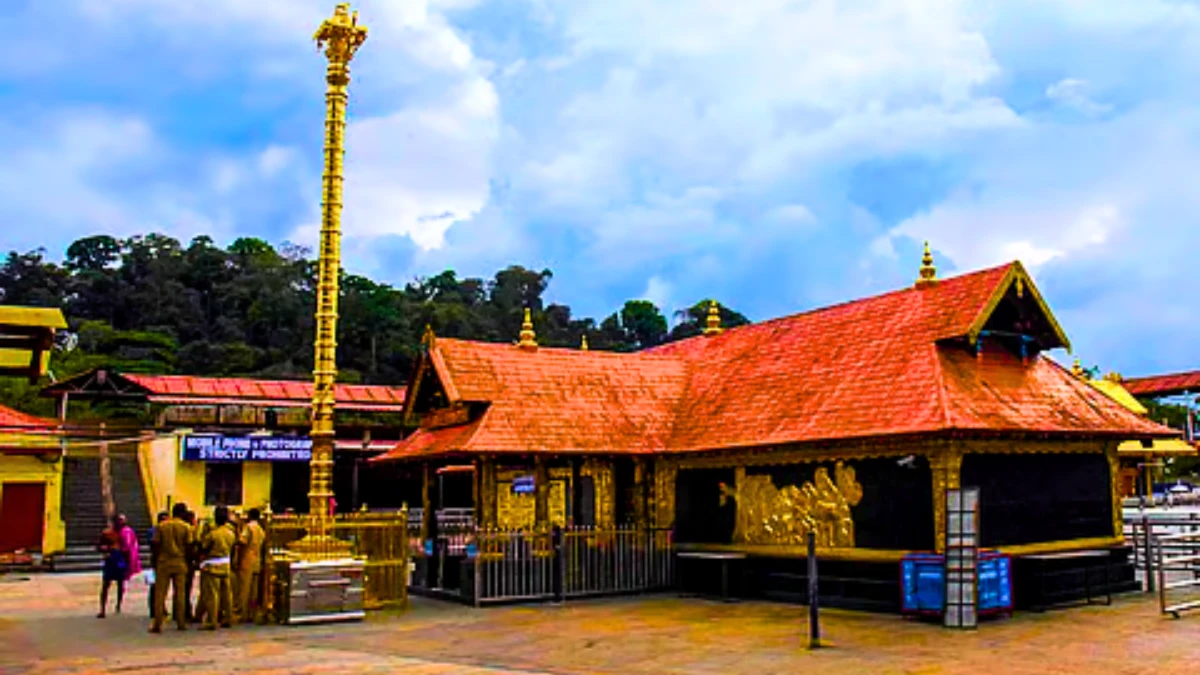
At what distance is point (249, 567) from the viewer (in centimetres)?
1472

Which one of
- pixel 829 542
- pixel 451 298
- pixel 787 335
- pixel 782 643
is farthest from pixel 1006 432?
pixel 451 298

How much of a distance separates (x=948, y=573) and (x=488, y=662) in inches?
242

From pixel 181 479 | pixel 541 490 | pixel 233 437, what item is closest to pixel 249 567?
pixel 541 490

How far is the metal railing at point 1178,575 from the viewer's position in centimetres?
1359

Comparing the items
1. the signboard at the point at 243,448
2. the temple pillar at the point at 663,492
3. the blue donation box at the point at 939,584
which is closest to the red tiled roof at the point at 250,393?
the signboard at the point at 243,448

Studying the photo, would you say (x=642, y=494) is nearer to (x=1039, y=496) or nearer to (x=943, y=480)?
(x=943, y=480)

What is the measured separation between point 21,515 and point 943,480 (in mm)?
22117

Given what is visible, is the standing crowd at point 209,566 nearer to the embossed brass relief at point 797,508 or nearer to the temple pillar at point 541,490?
the temple pillar at point 541,490

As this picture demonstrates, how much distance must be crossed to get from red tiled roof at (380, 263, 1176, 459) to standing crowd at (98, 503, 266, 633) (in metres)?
3.63

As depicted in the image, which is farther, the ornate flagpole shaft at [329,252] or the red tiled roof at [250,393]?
the red tiled roof at [250,393]

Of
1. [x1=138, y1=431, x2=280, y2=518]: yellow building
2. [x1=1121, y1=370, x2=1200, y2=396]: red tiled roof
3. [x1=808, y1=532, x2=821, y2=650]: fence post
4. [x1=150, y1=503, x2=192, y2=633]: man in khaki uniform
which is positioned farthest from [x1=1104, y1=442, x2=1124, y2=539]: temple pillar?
[x1=1121, y1=370, x2=1200, y2=396]: red tiled roof

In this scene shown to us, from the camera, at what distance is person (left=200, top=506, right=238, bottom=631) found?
14172mm

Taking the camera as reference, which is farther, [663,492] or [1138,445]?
[1138,445]

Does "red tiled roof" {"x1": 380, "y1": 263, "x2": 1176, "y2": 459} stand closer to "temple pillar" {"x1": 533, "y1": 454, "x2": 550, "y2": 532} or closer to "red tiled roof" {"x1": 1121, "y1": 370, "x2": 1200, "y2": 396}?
"temple pillar" {"x1": 533, "y1": 454, "x2": 550, "y2": 532}
